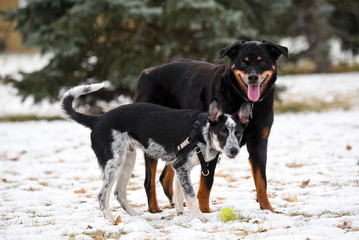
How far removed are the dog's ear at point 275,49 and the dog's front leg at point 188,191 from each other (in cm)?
165

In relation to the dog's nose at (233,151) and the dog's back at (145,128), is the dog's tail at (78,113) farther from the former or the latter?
the dog's nose at (233,151)

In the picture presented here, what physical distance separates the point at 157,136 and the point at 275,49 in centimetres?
167

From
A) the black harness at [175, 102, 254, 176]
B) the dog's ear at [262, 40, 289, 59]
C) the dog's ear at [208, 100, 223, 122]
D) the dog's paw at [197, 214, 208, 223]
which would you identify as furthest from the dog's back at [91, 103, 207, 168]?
the dog's ear at [262, 40, 289, 59]

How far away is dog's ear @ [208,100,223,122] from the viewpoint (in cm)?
460

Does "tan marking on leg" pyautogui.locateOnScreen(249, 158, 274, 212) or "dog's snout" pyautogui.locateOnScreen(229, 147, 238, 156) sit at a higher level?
"dog's snout" pyautogui.locateOnScreen(229, 147, 238, 156)

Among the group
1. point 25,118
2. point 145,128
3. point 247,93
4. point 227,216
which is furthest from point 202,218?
point 25,118

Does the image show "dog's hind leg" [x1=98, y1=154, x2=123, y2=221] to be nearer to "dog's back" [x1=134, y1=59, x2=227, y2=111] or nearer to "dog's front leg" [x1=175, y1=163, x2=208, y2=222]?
"dog's front leg" [x1=175, y1=163, x2=208, y2=222]

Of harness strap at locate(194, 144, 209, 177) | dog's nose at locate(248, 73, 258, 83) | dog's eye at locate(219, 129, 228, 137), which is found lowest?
harness strap at locate(194, 144, 209, 177)

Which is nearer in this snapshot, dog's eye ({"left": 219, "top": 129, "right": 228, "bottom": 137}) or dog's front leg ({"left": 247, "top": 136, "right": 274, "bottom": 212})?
dog's eye ({"left": 219, "top": 129, "right": 228, "bottom": 137})

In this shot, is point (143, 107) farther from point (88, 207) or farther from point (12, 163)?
point (12, 163)

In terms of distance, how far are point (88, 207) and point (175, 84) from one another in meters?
1.88

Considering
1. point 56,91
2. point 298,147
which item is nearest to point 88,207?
point 298,147

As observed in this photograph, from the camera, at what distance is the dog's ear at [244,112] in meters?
4.71

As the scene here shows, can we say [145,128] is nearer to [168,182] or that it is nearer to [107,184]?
[107,184]
